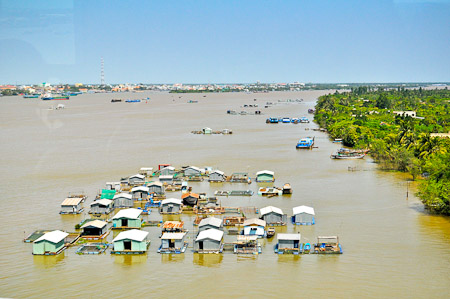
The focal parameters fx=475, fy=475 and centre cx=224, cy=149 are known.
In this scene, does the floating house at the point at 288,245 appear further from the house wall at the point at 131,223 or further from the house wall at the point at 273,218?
→ the house wall at the point at 131,223

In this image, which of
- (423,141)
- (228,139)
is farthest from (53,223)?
(228,139)

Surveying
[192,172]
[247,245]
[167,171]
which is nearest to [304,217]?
[247,245]

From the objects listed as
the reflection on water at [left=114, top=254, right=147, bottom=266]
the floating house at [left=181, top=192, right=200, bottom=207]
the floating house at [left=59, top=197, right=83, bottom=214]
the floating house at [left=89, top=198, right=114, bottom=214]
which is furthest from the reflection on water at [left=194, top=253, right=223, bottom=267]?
the floating house at [left=59, top=197, right=83, bottom=214]

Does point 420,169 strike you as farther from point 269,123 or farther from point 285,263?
point 269,123

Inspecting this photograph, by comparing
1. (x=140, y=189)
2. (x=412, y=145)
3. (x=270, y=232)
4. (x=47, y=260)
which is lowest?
(x=47, y=260)

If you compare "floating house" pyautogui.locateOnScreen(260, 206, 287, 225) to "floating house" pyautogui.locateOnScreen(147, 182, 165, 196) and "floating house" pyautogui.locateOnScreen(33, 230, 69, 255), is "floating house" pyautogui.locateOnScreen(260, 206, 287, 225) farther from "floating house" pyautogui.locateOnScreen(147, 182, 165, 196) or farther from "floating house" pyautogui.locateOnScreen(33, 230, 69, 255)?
"floating house" pyautogui.locateOnScreen(33, 230, 69, 255)

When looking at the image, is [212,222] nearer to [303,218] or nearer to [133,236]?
[133,236]
